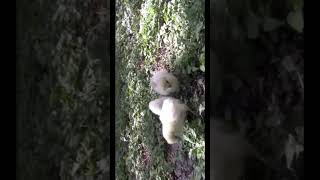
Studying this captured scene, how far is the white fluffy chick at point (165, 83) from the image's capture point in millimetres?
1256

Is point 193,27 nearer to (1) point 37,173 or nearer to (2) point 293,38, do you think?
(2) point 293,38

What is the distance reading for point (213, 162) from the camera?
117 centimetres

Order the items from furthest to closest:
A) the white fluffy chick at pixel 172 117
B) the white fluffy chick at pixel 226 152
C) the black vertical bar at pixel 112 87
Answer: the black vertical bar at pixel 112 87
the white fluffy chick at pixel 172 117
the white fluffy chick at pixel 226 152

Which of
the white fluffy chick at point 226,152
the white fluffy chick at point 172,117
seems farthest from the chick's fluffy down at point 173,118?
the white fluffy chick at point 226,152

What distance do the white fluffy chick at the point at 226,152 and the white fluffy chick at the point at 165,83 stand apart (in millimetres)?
156

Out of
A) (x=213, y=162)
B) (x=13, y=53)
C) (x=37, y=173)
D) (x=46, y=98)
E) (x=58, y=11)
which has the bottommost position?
(x=37, y=173)

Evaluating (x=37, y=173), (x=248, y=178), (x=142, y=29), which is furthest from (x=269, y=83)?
(x=37, y=173)

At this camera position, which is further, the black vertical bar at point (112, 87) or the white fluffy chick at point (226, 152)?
the black vertical bar at point (112, 87)

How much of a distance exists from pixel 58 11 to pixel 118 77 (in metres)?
0.30

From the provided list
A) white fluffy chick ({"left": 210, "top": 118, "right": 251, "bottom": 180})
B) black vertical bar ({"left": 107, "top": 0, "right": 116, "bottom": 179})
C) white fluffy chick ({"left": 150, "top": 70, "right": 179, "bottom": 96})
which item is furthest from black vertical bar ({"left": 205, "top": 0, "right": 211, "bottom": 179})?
black vertical bar ({"left": 107, "top": 0, "right": 116, "bottom": 179})

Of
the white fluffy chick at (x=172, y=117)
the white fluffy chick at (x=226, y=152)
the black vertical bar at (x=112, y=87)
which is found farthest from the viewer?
the black vertical bar at (x=112, y=87)

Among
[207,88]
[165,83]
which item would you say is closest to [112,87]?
[165,83]

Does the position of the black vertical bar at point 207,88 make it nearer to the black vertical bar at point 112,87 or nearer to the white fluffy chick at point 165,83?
the white fluffy chick at point 165,83

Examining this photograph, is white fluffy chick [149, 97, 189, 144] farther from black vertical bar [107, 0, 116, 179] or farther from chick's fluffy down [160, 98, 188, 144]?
black vertical bar [107, 0, 116, 179]
